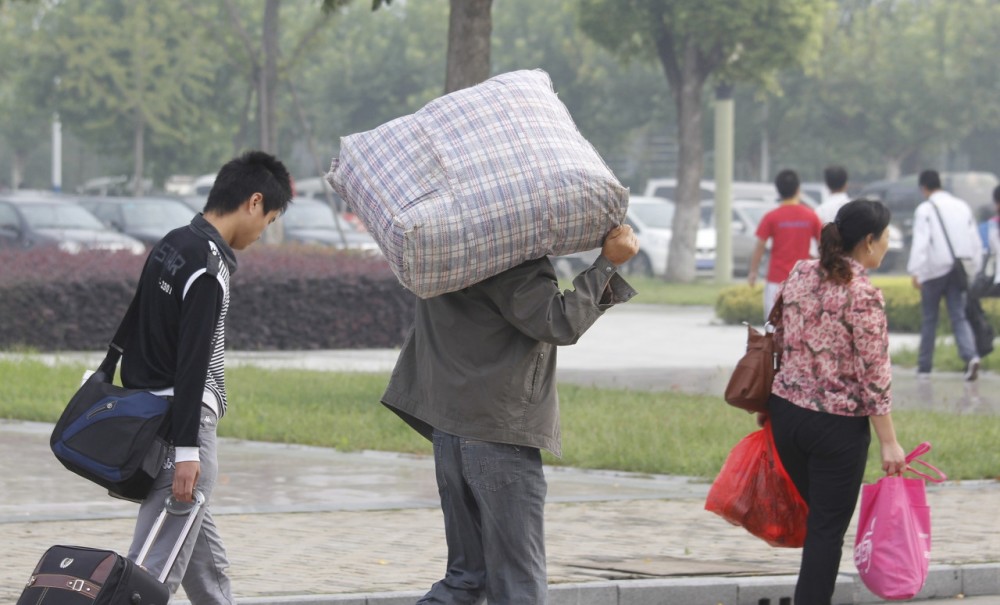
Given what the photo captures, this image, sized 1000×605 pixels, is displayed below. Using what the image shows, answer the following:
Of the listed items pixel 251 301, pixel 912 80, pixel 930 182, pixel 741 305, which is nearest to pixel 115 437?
pixel 930 182

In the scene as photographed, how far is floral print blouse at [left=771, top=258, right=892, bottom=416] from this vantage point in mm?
5516

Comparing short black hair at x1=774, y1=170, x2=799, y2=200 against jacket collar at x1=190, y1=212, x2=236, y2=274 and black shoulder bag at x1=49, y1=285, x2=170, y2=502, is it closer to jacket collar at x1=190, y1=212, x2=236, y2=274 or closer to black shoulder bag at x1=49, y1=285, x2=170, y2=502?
jacket collar at x1=190, y1=212, x2=236, y2=274

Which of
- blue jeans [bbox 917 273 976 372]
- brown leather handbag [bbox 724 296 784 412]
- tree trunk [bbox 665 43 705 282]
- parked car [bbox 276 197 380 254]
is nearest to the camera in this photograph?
brown leather handbag [bbox 724 296 784 412]

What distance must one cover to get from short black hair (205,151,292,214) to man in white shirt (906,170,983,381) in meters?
9.69

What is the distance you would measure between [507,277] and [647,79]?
176 feet

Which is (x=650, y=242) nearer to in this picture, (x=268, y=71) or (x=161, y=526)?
(x=268, y=71)

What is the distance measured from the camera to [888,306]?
20078 mm

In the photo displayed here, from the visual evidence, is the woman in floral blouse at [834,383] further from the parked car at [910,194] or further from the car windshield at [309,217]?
the parked car at [910,194]

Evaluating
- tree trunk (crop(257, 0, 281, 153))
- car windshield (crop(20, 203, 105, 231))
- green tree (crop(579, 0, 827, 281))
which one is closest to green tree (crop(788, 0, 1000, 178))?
green tree (crop(579, 0, 827, 281))

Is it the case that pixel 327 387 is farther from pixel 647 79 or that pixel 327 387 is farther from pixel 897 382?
pixel 647 79

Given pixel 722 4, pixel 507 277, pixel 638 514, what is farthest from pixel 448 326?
pixel 722 4

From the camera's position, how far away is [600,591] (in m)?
6.23

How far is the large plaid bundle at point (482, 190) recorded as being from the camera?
420 centimetres

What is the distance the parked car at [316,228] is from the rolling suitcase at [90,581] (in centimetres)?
2335
